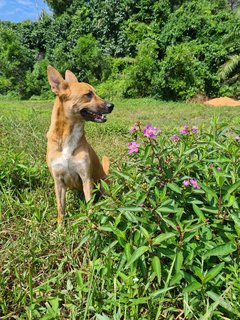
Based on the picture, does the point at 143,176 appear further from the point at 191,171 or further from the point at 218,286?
the point at 218,286

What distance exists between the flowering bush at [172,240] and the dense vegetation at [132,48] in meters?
14.2

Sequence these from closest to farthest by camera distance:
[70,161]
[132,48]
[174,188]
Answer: [174,188]
[70,161]
[132,48]

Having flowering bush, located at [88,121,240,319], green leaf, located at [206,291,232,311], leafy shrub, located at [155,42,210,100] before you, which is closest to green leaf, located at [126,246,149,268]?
flowering bush, located at [88,121,240,319]

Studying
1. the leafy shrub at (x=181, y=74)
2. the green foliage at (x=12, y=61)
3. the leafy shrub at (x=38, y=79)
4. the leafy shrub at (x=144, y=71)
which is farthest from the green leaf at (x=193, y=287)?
the green foliage at (x=12, y=61)

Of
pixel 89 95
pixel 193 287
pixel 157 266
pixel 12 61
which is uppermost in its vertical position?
pixel 12 61

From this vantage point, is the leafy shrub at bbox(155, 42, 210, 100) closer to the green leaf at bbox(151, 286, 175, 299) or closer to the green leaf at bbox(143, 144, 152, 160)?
the green leaf at bbox(143, 144, 152, 160)

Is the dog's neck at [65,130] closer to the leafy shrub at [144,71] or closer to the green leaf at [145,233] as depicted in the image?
the green leaf at [145,233]

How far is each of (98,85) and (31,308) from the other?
18218mm

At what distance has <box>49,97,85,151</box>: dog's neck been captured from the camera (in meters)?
2.81

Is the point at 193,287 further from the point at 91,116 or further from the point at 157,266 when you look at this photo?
the point at 91,116

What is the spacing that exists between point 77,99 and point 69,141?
400mm

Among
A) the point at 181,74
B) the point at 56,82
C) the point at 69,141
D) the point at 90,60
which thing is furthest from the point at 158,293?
the point at 90,60

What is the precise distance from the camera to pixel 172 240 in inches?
63.6

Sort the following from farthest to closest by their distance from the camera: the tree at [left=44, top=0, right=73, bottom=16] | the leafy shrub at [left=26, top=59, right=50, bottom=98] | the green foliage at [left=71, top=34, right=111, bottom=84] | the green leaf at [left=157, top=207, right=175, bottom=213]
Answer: the tree at [left=44, top=0, right=73, bottom=16], the leafy shrub at [left=26, top=59, right=50, bottom=98], the green foliage at [left=71, top=34, right=111, bottom=84], the green leaf at [left=157, top=207, right=175, bottom=213]
